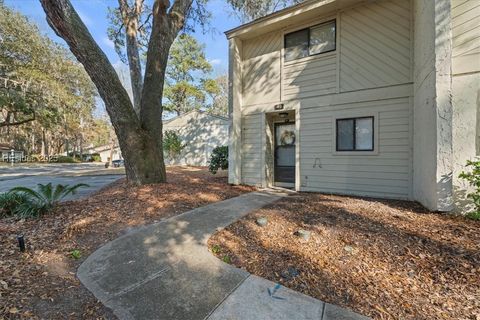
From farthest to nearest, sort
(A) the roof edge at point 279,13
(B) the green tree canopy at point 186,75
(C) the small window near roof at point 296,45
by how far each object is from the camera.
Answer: (B) the green tree canopy at point 186,75
(C) the small window near roof at point 296,45
(A) the roof edge at point 279,13

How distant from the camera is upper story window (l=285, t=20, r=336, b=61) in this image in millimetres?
6734

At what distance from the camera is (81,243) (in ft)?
11.1

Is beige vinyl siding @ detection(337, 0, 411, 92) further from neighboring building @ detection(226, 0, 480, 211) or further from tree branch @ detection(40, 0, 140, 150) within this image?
tree branch @ detection(40, 0, 140, 150)

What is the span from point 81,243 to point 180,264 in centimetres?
157

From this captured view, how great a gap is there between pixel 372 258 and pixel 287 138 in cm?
540

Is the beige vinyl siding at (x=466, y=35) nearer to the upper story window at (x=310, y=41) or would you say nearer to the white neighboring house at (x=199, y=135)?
the upper story window at (x=310, y=41)

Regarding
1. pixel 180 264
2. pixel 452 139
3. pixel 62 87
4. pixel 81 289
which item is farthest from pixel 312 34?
pixel 62 87

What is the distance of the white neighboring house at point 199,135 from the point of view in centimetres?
1895

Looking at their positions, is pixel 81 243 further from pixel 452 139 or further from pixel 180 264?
pixel 452 139

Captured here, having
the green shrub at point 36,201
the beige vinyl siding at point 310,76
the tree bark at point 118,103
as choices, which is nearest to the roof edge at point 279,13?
the beige vinyl siding at point 310,76

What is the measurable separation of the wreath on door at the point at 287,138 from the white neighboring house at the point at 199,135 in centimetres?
1100

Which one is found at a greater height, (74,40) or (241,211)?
(74,40)

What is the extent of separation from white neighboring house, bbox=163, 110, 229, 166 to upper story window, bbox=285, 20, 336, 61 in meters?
11.7

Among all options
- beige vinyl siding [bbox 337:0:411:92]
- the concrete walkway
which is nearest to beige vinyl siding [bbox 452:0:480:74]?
beige vinyl siding [bbox 337:0:411:92]
